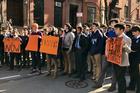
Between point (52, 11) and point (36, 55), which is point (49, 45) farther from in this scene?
point (52, 11)

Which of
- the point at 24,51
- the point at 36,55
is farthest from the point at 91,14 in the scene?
the point at 36,55

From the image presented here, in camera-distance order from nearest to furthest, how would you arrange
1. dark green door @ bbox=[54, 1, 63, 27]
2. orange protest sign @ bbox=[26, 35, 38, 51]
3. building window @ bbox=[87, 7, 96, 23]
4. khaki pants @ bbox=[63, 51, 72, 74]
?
1. khaki pants @ bbox=[63, 51, 72, 74]
2. orange protest sign @ bbox=[26, 35, 38, 51]
3. dark green door @ bbox=[54, 1, 63, 27]
4. building window @ bbox=[87, 7, 96, 23]

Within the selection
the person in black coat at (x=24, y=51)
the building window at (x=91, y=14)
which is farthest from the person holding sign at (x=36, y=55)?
the building window at (x=91, y=14)

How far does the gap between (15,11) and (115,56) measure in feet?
59.8

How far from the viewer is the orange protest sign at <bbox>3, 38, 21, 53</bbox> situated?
1495cm

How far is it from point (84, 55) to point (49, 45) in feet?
4.96

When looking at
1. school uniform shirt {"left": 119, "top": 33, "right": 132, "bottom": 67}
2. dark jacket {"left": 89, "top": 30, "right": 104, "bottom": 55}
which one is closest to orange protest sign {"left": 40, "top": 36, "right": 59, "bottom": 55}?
dark jacket {"left": 89, "top": 30, "right": 104, "bottom": 55}

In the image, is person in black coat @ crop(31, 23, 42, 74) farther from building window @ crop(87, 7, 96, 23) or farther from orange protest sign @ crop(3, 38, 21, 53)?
building window @ crop(87, 7, 96, 23)

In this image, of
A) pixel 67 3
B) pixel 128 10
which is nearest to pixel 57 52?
pixel 67 3

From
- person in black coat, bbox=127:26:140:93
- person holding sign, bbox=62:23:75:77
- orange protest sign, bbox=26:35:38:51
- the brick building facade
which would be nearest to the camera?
person in black coat, bbox=127:26:140:93

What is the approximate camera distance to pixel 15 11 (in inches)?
1064

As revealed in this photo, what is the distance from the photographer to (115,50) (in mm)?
9984

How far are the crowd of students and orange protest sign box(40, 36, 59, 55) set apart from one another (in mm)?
196

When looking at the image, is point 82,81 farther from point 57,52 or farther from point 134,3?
point 134,3
